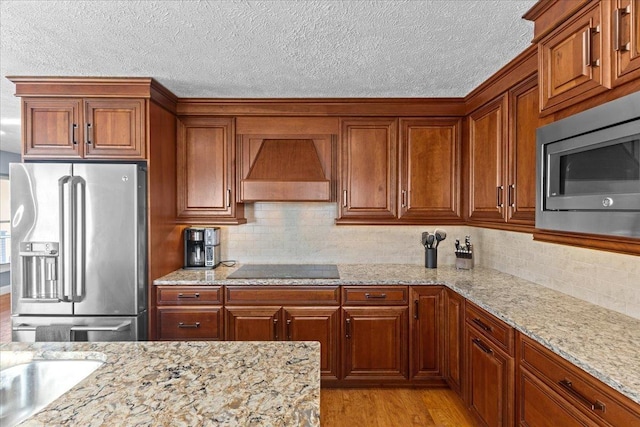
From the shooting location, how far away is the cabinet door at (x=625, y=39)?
1.24m

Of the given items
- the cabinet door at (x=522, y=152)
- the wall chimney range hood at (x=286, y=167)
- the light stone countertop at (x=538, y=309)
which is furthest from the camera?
the wall chimney range hood at (x=286, y=167)

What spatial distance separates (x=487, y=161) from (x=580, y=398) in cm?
188

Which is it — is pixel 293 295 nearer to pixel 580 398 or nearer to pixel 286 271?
pixel 286 271

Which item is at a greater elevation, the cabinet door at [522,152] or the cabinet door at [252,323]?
the cabinet door at [522,152]

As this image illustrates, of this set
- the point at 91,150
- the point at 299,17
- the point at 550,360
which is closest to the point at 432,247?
the point at 550,360

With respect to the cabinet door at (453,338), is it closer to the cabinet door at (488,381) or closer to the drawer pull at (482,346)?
the cabinet door at (488,381)

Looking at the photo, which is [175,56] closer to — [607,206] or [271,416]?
[271,416]

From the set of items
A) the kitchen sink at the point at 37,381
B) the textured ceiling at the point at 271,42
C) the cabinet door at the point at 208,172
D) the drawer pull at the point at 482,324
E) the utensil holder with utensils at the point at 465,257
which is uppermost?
the textured ceiling at the point at 271,42

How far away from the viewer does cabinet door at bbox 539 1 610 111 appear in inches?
54.7

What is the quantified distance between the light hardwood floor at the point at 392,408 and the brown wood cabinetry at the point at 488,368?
0.88ft

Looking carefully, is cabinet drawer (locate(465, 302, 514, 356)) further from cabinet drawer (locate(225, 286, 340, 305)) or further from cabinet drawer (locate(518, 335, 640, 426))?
cabinet drawer (locate(225, 286, 340, 305))

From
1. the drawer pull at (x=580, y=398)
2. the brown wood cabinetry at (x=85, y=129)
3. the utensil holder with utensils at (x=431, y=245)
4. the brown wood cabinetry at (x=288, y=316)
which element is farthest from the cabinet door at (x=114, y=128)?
the drawer pull at (x=580, y=398)

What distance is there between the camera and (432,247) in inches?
132

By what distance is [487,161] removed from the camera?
2.85 meters
